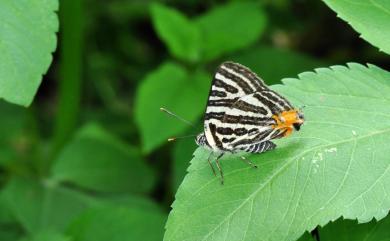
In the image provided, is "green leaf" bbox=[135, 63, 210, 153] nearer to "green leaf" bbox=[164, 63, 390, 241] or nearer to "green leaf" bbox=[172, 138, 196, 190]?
"green leaf" bbox=[172, 138, 196, 190]

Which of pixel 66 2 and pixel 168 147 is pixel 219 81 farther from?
pixel 168 147

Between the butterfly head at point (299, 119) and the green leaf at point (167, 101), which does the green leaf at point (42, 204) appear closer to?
the green leaf at point (167, 101)

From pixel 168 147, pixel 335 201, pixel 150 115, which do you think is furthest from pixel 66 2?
pixel 335 201

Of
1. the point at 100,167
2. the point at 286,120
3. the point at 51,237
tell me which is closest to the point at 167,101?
the point at 100,167

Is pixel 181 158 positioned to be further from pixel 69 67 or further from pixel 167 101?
pixel 69 67

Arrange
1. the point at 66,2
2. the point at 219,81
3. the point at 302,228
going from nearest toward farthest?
1. the point at 302,228
2. the point at 219,81
3. the point at 66,2

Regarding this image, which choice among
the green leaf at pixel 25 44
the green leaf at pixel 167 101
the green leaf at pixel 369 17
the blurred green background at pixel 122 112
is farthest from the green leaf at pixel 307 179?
the green leaf at pixel 167 101

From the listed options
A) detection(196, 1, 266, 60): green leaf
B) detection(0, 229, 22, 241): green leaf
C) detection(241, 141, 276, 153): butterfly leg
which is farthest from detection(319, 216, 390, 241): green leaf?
detection(0, 229, 22, 241): green leaf
